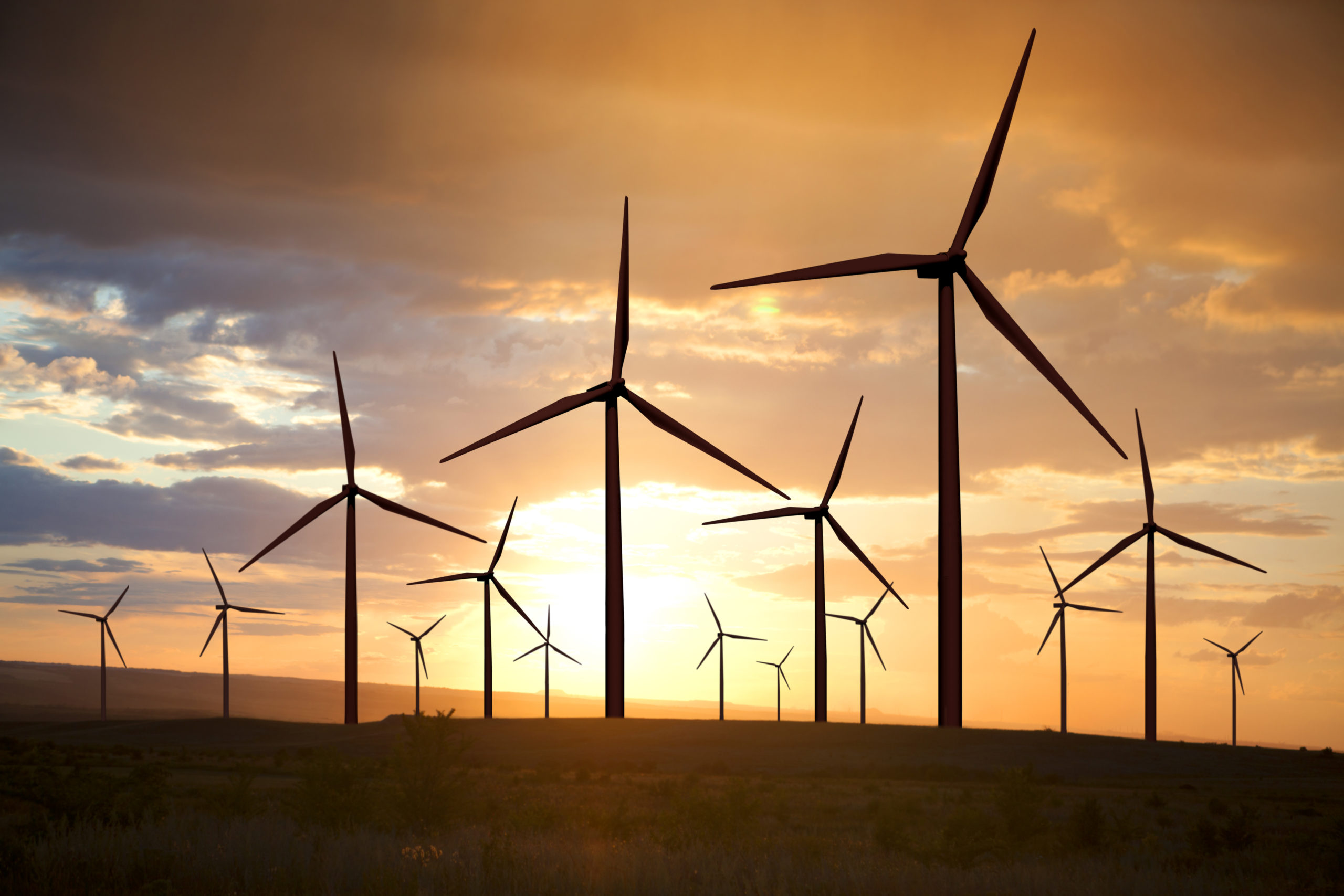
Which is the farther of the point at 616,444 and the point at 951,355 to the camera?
the point at 616,444

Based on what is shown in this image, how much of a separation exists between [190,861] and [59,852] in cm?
278

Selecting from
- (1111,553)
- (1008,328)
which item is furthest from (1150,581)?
(1008,328)

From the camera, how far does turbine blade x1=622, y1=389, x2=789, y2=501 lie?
57812 mm

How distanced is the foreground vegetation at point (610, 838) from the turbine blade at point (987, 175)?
26176 mm

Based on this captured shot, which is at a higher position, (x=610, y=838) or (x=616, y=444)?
(x=616, y=444)

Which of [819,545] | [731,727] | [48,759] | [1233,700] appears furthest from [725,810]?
[1233,700]

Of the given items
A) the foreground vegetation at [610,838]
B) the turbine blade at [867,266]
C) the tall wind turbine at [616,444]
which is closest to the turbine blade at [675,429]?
the tall wind turbine at [616,444]

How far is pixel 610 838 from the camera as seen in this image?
87.0 feet

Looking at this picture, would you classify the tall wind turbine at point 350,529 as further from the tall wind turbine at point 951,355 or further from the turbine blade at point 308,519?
the tall wind turbine at point 951,355

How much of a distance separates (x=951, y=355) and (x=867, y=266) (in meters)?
7.16

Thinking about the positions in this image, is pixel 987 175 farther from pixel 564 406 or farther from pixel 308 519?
pixel 308 519

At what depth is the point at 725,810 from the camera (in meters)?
27.2

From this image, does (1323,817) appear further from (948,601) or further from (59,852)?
(59,852)

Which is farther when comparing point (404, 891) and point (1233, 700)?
point (1233, 700)
